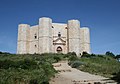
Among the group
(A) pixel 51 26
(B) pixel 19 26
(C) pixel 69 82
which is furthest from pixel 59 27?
(C) pixel 69 82

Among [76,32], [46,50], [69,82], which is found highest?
[76,32]

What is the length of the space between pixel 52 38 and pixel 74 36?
15.6ft

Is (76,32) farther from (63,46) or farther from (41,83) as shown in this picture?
(41,83)

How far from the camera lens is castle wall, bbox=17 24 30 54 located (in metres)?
54.9

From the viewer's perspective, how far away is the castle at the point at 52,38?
52406mm

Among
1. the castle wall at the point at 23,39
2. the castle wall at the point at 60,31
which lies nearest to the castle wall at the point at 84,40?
the castle wall at the point at 60,31

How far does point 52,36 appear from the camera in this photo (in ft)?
177

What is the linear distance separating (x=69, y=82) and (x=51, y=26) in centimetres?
3876

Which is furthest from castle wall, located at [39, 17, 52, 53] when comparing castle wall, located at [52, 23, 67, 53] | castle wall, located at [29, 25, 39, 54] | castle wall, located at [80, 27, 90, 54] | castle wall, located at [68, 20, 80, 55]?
castle wall, located at [80, 27, 90, 54]

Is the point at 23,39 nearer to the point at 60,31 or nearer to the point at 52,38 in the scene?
the point at 52,38

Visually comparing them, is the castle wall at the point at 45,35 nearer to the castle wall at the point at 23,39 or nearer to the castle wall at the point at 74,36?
the castle wall at the point at 23,39

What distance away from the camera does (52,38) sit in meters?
53.7

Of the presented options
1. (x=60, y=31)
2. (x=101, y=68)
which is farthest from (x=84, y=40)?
(x=101, y=68)

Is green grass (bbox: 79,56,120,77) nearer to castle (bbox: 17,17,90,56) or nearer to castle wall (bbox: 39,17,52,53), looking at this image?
castle wall (bbox: 39,17,52,53)
